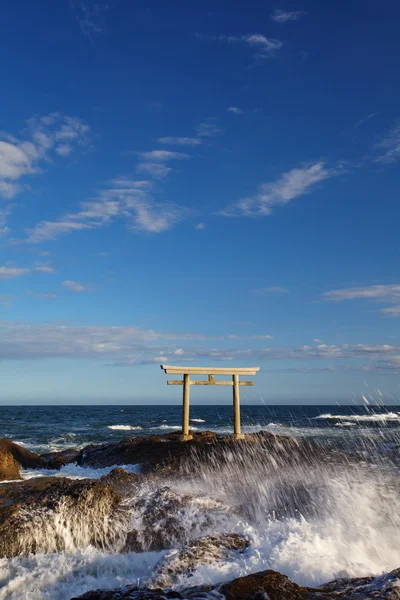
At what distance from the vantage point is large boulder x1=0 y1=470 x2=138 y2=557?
794 centimetres

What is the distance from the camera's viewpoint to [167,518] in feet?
30.0

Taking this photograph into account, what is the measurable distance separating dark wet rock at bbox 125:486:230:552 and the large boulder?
31cm


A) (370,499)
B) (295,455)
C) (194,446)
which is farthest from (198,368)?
(370,499)

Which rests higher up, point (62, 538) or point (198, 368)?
point (198, 368)

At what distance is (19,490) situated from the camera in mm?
10133

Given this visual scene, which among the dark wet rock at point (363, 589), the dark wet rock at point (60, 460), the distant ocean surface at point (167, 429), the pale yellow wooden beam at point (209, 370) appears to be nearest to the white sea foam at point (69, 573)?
the dark wet rock at point (363, 589)

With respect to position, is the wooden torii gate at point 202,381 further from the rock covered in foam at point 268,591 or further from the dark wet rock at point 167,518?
the rock covered in foam at point 268,591

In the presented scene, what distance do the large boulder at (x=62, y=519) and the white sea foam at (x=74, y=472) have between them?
4819 millimetres

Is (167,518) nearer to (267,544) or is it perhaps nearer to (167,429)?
(267,544)

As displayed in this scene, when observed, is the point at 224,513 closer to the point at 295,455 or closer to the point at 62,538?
the point at 62,538

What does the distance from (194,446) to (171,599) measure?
10481 millimetres

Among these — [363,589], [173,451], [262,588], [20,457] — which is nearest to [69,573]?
[262,588]

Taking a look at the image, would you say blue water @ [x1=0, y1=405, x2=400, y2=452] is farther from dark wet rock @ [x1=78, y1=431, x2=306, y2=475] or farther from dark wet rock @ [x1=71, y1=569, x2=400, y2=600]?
dark wet rock @ [x1=71, y1=569, x2=400, y2=600]

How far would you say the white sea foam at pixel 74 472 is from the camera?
14.7m
